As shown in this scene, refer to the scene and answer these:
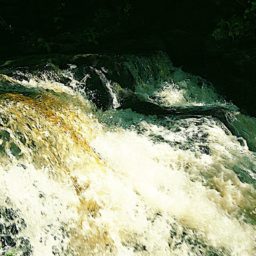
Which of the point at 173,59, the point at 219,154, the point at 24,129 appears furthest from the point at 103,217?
the point at 173,59

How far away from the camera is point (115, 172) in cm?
536

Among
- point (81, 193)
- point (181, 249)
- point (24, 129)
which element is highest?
point (24, 129)

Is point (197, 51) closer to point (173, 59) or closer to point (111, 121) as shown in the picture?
point (173, 59)

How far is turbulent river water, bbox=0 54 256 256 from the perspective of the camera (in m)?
4.36

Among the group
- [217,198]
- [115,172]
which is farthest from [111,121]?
[217,198]

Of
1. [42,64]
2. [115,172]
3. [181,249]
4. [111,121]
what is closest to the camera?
[181,249]

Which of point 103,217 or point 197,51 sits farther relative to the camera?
point 197,51

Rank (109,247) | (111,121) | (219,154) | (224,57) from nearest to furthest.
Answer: (109,247) < (219,154) < (111,121) < (224,57)

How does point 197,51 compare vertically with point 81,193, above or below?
above

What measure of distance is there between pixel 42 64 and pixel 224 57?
3.89 metres

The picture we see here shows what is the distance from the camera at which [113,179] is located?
17.0 feet

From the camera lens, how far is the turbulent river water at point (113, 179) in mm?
4359

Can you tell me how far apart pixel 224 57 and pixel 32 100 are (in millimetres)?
4990

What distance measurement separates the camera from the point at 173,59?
30.8ft
